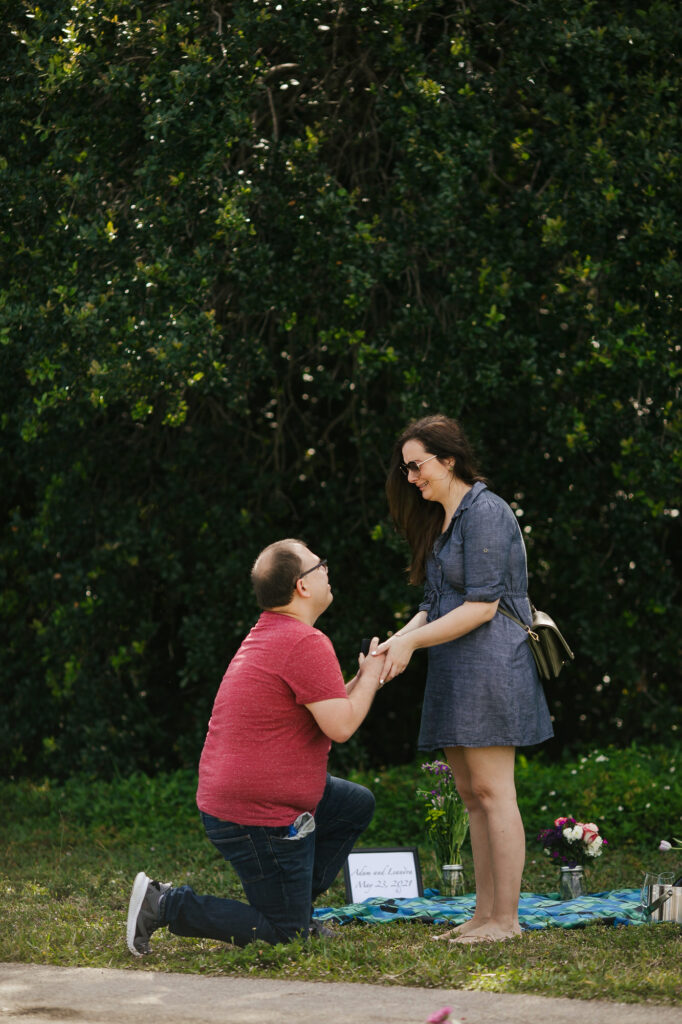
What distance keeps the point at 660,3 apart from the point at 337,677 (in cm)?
403

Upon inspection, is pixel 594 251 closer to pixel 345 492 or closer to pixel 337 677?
pixel 345 492

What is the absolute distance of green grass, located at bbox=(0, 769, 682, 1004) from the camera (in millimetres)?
3621

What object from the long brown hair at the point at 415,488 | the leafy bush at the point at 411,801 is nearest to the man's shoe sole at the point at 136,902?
the long brown hair at the point at 415,488

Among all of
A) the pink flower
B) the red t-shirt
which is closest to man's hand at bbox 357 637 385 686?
the red t-shirt

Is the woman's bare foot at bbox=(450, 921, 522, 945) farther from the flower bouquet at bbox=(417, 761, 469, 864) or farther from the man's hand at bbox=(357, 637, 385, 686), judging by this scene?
the flower bouquet at bbox=(417, 761, 469, 864)

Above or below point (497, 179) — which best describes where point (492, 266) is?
below

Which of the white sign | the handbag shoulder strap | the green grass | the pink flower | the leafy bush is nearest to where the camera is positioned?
the pink flower

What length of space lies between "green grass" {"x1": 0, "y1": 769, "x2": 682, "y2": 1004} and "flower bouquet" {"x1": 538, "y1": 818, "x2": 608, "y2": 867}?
1.25 feet

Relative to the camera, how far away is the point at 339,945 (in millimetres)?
4027

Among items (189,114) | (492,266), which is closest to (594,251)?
(492,266)

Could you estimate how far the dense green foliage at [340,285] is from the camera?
591 centimetres

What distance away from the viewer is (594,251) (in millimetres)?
6277

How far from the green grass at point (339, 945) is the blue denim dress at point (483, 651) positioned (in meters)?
0.69

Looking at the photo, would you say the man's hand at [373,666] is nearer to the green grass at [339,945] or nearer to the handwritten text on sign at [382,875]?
the green grass at [339,945]
